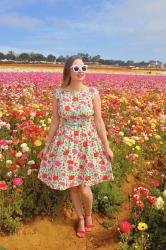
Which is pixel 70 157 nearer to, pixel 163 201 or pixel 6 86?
pixel 163 201

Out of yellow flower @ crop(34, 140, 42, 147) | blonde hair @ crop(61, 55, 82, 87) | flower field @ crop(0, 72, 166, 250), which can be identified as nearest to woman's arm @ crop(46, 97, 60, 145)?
blonde hair @ crop(61, 55, 82, 87)

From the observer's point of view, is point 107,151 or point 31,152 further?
point 31,152

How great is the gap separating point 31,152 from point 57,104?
4.10ft

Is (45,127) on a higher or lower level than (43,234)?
higher

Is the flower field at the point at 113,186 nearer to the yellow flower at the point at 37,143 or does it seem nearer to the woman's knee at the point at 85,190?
the yellow flower at the point at 37,143

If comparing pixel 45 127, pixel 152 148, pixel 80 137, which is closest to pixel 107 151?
pixel 80 137

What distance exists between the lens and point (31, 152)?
578 cm

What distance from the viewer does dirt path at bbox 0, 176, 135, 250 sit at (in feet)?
15.7

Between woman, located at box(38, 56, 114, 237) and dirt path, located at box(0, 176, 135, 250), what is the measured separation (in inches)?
20.1

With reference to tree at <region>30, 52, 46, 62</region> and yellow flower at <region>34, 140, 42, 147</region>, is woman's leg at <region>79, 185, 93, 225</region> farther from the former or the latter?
tree at <region>30, 52, 46, 62</region>

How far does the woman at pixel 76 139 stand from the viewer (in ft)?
15.2

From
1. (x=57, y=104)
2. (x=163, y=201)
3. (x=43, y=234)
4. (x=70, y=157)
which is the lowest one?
(x=43, y=234)

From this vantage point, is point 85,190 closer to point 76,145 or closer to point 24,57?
point 76,145

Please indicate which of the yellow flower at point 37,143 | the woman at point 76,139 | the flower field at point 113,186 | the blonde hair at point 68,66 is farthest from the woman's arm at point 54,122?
the yellow flower at point 37,143
